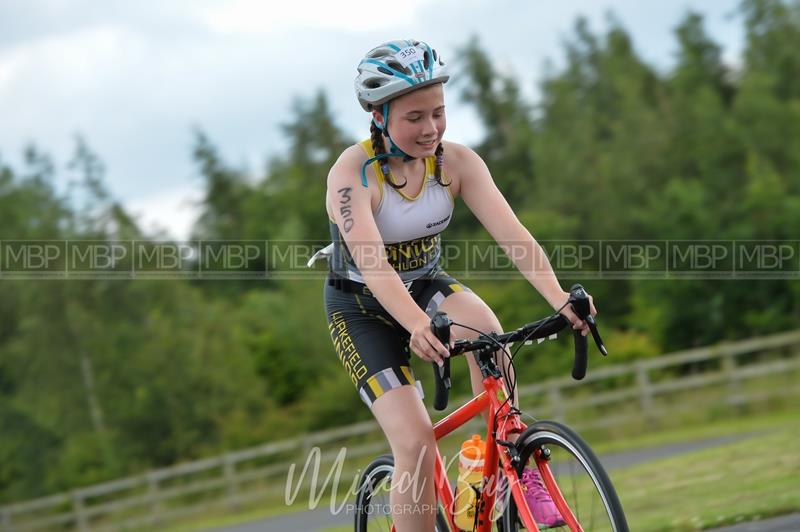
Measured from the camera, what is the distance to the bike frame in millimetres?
4109

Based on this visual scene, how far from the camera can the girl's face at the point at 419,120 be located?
439cm

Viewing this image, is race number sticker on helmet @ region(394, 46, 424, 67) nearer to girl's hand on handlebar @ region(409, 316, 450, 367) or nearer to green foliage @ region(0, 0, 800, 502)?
girl's hand on handlebar @ region(409, 316, 450, 367)

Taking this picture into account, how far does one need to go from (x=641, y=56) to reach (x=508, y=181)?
14908 millimetres

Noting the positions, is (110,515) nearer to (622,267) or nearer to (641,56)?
(622,267)

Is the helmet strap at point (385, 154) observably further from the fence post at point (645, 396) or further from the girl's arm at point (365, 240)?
the fence post at point (645, 396)

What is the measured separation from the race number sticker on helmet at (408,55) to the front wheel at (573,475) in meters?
1.48

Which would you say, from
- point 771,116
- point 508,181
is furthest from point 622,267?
point 508,181

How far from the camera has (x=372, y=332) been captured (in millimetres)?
4836

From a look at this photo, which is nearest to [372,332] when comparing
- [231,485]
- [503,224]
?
[503,224]

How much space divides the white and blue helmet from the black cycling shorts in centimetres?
87

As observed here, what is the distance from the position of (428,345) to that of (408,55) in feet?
3.83

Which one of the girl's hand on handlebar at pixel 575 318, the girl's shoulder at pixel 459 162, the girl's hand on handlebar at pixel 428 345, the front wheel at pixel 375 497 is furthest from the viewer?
the front wheel at pixel 375 497
